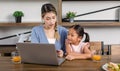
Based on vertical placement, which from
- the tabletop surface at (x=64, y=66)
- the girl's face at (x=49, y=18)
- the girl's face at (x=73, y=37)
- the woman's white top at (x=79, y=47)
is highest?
the girl's face at (x=49, y=18)

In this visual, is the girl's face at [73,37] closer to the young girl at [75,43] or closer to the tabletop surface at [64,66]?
the young girl at [75,43]

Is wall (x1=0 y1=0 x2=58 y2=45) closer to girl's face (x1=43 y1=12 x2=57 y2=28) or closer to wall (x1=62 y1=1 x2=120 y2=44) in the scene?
wall (x1=62 y1=1 x2=120 y2=44)

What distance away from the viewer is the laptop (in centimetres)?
172

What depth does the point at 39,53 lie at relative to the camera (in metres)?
1.77

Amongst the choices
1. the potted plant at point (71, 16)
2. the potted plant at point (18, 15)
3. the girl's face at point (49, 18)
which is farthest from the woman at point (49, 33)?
the potted plant at point (18, 15)

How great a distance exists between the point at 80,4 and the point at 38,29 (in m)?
1.41

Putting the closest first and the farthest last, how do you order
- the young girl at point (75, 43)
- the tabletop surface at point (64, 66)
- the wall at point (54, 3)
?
the tabletop surface at point (64, 66) < the young girl at point (75, 43) < the wall at point (54, 3)

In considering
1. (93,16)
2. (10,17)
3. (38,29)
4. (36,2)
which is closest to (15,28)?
(10,17)

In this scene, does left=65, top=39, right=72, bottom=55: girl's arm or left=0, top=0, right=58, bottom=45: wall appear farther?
left=0, top=0, right=58, bottom=45: wall

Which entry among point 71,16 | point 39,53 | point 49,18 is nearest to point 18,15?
point 71,16

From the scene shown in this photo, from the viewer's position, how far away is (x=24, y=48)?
5.86ft

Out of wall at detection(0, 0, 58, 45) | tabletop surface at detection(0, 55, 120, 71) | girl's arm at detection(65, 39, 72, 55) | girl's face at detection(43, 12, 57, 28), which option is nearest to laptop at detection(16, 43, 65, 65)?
tabletop surface at detection(0, 55, 120, 71)

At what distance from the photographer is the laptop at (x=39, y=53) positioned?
1725mm

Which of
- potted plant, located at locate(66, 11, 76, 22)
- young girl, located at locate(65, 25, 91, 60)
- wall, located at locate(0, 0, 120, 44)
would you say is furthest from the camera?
wall, located at locate(0, 0, 120, 44)
